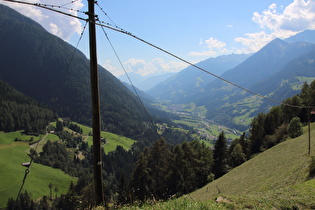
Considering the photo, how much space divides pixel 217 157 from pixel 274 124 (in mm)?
27131

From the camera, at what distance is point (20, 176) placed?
13462 centimetres

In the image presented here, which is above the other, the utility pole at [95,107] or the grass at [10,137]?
the utility pole at [95,107]

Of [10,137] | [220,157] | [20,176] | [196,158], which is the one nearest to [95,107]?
[196,158]

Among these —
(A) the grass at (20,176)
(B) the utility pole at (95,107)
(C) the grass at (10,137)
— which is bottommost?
(A) the grass at (20,176)

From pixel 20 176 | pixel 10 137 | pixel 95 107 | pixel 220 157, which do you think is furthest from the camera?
pixel 10 137

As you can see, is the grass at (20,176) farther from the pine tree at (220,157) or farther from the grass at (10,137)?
the pine tree at (220,157)

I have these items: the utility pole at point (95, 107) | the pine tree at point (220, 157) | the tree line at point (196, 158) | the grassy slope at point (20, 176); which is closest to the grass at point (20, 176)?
the grassy slope at point (20, 176)

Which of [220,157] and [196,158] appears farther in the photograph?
[220,157]

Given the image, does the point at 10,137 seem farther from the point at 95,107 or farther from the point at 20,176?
the point at 95,107

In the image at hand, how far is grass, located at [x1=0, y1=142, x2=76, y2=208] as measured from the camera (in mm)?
121675

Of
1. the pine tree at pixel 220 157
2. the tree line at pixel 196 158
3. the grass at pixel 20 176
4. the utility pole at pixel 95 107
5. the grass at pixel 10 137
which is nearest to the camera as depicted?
the utility pole at pixel 95 107

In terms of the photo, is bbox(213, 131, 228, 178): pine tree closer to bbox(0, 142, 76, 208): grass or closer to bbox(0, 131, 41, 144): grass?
bbox(0, 142, 76, 208): grass

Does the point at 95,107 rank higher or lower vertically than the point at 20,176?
higher

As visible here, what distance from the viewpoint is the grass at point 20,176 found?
399 ft
